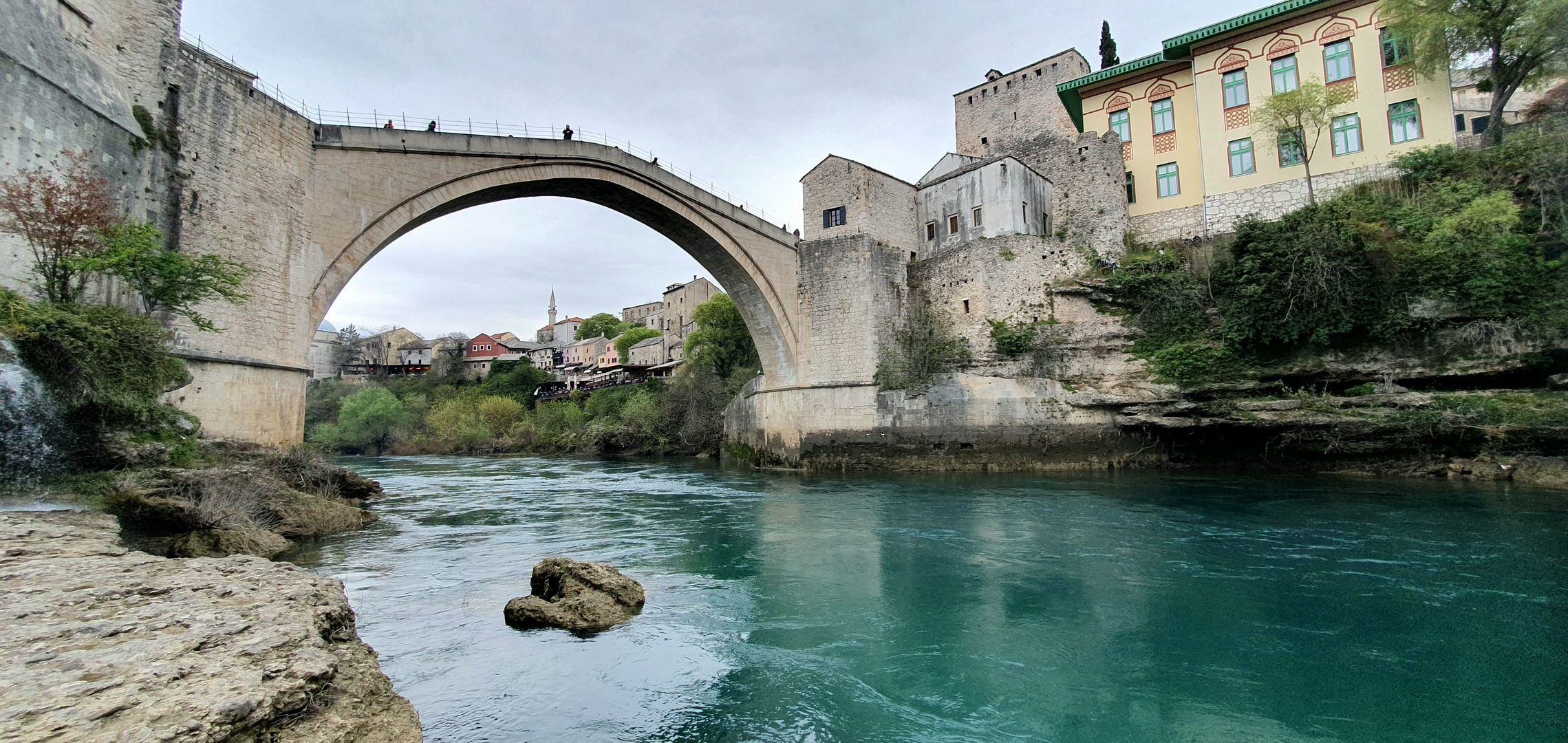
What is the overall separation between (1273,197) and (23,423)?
23.7 metres

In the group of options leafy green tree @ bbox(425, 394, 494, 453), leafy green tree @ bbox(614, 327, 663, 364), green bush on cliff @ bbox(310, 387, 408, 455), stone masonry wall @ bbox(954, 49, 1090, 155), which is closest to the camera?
stone masonry wall @ bbox(954, 49, 1090, 155)

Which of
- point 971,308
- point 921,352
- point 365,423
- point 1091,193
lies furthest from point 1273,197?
point 365,423

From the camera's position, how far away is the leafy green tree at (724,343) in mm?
31766

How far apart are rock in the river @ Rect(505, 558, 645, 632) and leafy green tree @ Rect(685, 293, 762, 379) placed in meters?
24.9

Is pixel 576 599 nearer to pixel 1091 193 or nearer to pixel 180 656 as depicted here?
pixel 180 656

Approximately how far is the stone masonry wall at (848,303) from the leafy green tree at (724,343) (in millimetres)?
9922

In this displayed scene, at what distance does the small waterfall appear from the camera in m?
6.77

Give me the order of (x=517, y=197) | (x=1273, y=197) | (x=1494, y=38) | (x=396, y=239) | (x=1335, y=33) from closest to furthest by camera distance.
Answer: (x=396, y=239) → (x=1494, y=38) → (x=1335, y=33) → (x=517, y=197) → (x=1273, y=197)

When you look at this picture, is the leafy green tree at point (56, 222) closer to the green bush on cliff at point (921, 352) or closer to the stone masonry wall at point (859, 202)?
the green bush on cliff at point (921, 352)

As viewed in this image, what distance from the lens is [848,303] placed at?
21125 millimetres

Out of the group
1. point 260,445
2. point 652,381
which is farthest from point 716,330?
point 260,445

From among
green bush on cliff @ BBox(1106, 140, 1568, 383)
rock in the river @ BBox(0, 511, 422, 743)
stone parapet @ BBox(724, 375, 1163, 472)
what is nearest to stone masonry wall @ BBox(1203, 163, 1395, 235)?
green bush on cliff @ BBox(1106, 140, 1568, 383)

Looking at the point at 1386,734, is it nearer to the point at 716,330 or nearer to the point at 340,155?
the point at 340,155

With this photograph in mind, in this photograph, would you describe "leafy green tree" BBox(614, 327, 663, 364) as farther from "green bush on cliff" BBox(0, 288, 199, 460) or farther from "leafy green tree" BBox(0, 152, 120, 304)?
"green bush on cliff" BBox(0, 288, 199, 460)
